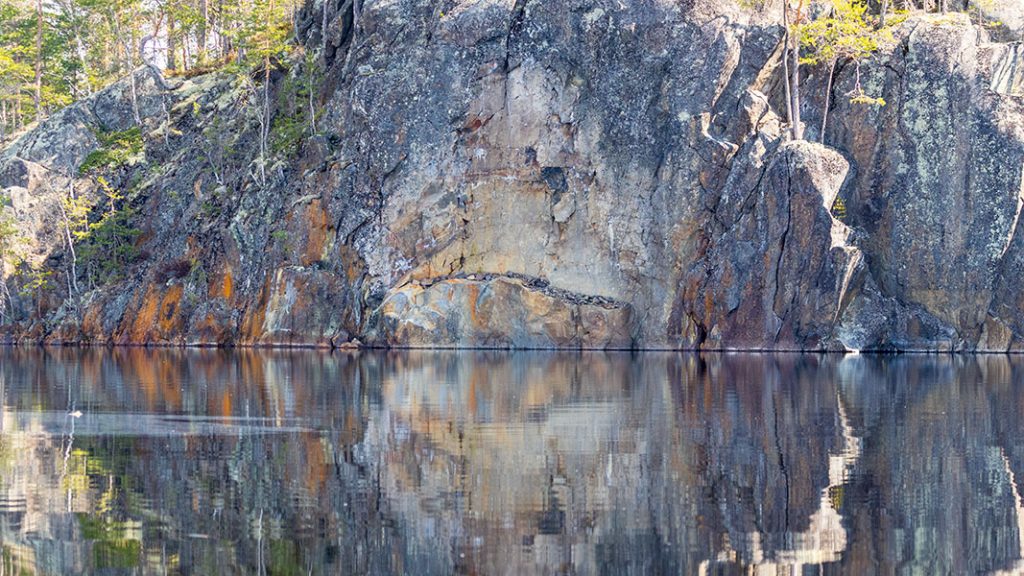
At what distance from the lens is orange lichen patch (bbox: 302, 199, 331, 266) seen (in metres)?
67.1

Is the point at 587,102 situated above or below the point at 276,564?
above

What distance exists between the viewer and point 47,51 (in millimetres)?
86250

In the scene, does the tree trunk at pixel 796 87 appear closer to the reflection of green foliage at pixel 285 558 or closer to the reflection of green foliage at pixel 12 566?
the reflection of green foliage at pixel 285 558

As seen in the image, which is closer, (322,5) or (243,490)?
(243,490)

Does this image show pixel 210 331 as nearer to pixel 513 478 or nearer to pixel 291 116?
→ pixel 291 116

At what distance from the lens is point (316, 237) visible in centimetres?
6719

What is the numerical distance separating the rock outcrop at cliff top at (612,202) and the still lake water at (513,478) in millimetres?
21616

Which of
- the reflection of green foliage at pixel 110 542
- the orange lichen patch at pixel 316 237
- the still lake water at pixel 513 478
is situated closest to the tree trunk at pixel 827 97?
the orange lichen patch at pixel 316 237

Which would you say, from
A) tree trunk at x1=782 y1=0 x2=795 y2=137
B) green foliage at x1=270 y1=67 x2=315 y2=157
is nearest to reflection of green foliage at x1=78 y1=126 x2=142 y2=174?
green foliage at x1=270 y1=67 x2=315 y2=157

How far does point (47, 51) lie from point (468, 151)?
112 ft

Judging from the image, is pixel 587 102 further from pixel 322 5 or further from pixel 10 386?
pixel 10 386

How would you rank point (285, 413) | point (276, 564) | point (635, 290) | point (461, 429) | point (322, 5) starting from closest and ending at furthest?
point (276, 564) < point (461, 429) < point (285, 413) < point (635, 290) < point (322, 5)

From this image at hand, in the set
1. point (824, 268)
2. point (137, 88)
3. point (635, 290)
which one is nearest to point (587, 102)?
point (635, 290)

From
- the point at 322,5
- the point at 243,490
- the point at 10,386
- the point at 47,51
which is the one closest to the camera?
the point at 243,490
